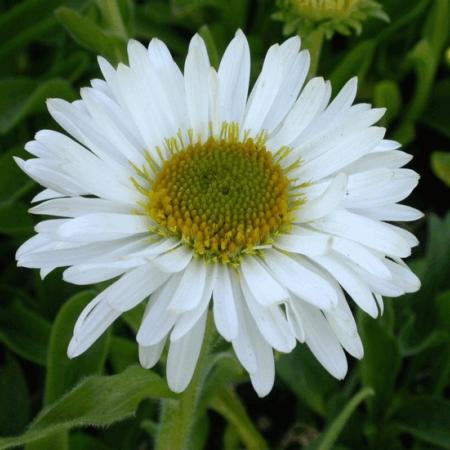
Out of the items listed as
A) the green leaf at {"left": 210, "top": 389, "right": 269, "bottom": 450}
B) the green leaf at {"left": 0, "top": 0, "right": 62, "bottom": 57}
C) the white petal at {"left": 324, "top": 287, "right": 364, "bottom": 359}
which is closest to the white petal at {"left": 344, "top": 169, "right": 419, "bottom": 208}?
the white petal at {"left": 324, "top": 287, "right": 364, "bottom": 359}

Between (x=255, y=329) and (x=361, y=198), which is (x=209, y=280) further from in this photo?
(x=361, y=198)

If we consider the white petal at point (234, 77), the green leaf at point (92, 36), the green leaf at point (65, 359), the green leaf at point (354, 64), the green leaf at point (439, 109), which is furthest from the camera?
the green leaf at point (439, 109)

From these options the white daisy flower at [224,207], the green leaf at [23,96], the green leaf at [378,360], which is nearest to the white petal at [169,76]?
the white daisy flower at [224,207]

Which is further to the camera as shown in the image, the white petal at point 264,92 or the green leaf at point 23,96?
the green leaf at point 23,96

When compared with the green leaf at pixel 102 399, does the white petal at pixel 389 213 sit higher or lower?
higher

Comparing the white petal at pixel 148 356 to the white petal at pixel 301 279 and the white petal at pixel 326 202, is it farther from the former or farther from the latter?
the white petal at pixel 326 202

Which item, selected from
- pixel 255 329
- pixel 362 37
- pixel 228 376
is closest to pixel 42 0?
pixel 362 37

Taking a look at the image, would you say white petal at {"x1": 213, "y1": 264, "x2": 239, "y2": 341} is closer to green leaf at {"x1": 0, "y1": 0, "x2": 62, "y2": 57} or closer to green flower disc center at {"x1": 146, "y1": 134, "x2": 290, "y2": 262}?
green flower disc center at {"x1": 146, "y1": 134, "x2": 290, "y2": 262}
